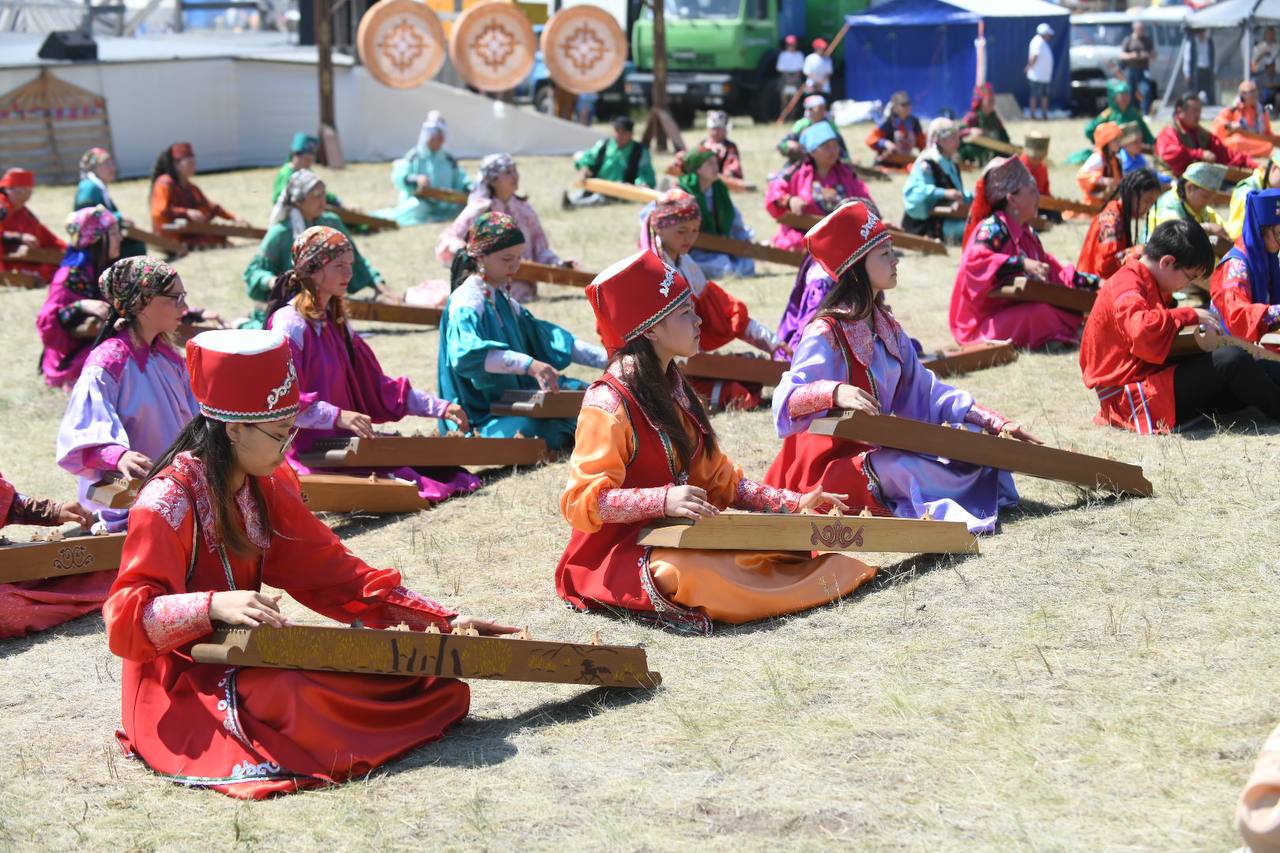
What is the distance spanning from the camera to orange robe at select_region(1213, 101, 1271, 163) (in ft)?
52.6

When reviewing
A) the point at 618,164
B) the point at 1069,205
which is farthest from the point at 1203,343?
the point at 618,164

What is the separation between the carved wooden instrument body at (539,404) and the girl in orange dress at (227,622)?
302 centimetres

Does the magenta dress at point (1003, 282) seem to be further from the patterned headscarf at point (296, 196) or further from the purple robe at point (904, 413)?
the patterned headscarf at point (296, 196)

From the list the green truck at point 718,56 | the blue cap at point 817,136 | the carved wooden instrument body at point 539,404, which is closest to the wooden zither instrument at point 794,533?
the carved wooden instrument body at point 539,404

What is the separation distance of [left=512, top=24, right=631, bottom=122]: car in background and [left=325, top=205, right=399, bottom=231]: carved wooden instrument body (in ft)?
34.0

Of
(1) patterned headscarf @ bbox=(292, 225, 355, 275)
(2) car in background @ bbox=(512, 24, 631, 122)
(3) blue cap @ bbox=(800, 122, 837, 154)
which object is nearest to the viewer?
(1) patterned headscarf @ bbox=(292, 225, 355, 275)

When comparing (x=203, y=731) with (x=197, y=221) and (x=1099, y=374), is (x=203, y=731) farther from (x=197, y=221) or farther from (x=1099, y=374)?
(x=197, y=221)

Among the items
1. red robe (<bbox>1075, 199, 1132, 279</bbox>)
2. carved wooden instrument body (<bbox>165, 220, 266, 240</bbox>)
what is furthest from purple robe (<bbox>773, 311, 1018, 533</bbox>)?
carved wooden instrument body (<bbox>165, 220, 266, 240</bbox>)

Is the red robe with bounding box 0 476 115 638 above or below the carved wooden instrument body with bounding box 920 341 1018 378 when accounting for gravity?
below

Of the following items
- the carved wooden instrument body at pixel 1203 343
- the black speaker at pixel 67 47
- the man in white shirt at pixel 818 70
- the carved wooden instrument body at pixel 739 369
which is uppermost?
the black speaker at pixel 67 47

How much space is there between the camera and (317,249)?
6418 mm

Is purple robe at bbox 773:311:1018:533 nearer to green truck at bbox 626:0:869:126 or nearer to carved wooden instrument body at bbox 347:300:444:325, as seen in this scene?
carved wooden instrument body at bbox 347:300:444:325

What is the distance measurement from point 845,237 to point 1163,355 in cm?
189

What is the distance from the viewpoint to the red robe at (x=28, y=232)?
12.6 metres
